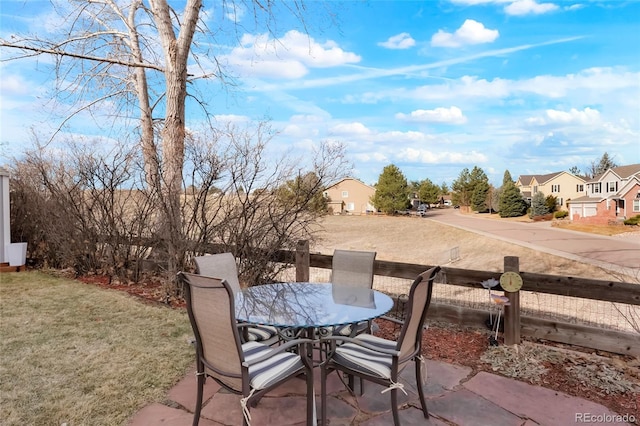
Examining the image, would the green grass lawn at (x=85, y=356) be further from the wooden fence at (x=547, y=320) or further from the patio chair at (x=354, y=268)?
the wooden fence at (x=547, y=320)

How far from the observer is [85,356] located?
3.39 metres

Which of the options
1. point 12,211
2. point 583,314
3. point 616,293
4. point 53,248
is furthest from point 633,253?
point 12,211

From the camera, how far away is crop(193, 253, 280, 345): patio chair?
281 cm

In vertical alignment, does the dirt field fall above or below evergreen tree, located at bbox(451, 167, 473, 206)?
below

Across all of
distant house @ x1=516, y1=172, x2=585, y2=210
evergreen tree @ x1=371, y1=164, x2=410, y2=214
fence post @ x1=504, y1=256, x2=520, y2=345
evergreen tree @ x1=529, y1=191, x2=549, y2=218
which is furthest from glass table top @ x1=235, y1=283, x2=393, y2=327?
distant house @ x1=516, y1=172, x2=585, y2=210

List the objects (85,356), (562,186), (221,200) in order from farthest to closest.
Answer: (562,186) → (221,200) → (85,356)

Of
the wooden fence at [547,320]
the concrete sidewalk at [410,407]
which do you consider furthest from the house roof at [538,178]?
the concrete sidewalk at [410,407]

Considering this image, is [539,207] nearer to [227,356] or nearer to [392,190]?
[392,190]

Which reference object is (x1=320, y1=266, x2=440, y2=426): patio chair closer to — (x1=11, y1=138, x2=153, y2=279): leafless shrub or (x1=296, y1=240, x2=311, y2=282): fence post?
(x1=296, y1=240, x2=311, y2=282): fence post

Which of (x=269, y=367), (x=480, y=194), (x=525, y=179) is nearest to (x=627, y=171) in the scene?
(x=480, y=194)

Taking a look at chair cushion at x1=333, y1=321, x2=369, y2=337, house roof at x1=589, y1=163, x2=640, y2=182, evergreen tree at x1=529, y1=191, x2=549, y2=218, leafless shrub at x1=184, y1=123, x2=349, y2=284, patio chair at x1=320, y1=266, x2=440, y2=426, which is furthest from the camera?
evergreen tree at x1=529, y1=191, x2=549, y2=218

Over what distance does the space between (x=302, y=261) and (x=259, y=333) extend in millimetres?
2034

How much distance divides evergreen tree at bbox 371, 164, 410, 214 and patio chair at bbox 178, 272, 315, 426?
37.5 metres

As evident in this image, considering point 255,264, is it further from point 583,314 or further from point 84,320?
point 583,314
